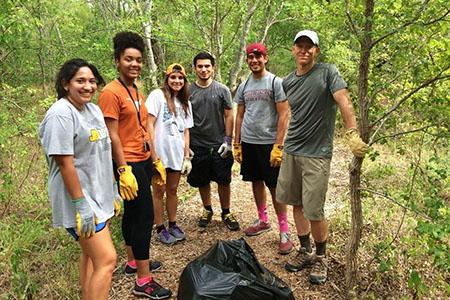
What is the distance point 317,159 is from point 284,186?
43cm

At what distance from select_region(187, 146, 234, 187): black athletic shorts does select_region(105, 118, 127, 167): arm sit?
4.26 ft

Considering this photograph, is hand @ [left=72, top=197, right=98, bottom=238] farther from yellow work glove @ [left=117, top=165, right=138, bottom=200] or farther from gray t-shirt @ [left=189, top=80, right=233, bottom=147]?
gray t-shirt @ [left=189, top=80, right=233, bottom=147]

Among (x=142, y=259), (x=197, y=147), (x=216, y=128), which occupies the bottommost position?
(x=142, y=259)

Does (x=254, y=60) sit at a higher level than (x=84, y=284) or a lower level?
higher

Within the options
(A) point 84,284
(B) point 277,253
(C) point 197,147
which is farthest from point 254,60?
(A) point 84,284

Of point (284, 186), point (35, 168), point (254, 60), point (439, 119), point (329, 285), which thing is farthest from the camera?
point (35, 168)

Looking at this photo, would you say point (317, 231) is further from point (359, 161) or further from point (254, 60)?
point (254, 60)

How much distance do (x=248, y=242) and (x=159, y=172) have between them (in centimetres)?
128

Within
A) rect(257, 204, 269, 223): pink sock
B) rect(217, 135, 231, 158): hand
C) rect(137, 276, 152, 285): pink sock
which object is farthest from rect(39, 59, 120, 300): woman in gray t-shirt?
rect(257, 204, 269, 223): pink sock

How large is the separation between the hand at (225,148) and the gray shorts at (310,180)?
891mm

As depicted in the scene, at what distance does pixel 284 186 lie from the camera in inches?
109

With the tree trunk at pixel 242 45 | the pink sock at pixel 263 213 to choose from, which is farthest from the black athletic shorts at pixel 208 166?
the tree trunk at pixel 242 45

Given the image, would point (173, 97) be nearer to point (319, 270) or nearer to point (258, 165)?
point (258, 165)

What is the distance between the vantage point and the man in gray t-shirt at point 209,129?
3.36m
